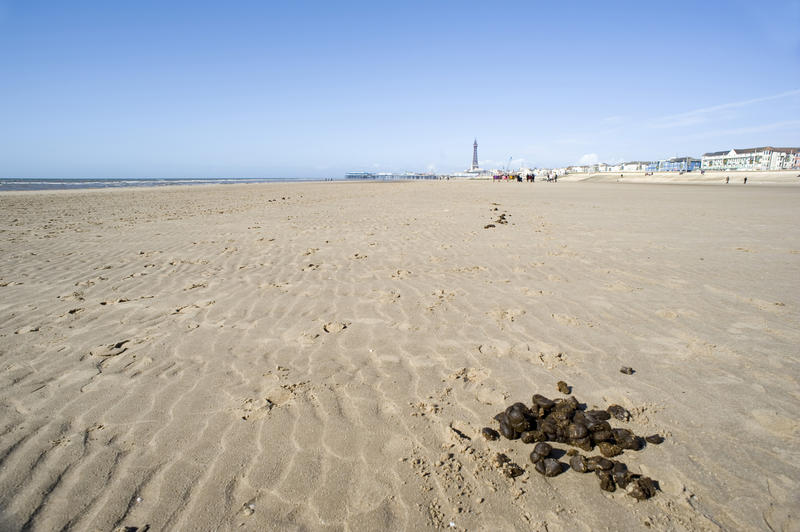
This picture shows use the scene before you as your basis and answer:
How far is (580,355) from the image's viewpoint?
386cm

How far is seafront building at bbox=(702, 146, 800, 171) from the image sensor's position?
10344 cm

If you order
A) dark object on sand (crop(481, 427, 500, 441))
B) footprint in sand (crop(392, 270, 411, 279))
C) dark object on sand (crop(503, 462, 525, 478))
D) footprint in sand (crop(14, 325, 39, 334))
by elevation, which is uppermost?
footprint in sand (crop(392, 270, 411, 279))

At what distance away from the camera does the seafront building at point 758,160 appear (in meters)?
103

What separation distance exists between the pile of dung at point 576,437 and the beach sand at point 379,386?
69mm

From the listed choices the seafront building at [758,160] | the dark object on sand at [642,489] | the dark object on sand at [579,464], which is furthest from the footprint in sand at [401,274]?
the seafront building at [758,160]

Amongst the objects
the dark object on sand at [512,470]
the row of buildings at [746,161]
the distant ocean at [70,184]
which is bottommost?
the dark object on sand at [512,470]

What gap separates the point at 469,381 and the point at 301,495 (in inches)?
65.9

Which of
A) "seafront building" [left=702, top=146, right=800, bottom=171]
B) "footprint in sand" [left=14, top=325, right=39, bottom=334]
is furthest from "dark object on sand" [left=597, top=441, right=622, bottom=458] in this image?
"seafront building" [left=702, top=146, right=800, bottom=171]

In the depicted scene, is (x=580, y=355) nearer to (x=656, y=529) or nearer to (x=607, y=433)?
(x=607, y=433)

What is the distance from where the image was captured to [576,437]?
262 cm

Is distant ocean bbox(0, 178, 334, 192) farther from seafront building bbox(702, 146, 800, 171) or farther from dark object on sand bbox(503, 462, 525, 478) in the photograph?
seafront building bbox(702, 146, 800, 171)

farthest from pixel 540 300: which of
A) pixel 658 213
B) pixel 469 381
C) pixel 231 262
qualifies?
pixel 658 213

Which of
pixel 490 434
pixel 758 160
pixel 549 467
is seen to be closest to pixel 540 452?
pixel 549 467

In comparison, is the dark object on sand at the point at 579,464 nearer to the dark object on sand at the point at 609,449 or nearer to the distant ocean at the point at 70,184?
the dark object on sand at the point at 609,449
